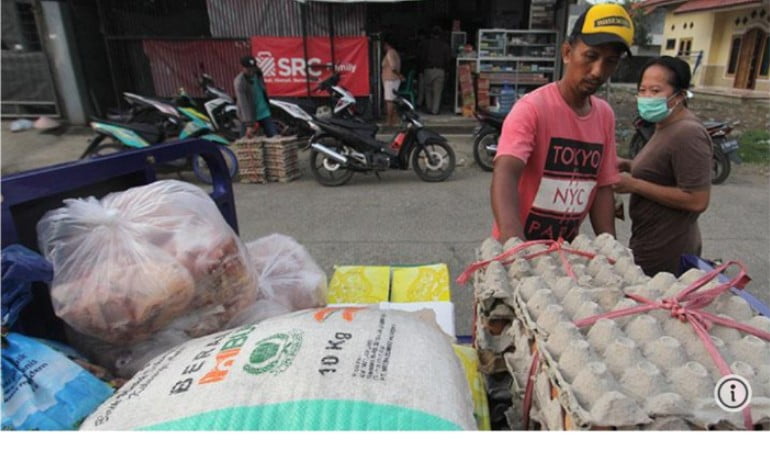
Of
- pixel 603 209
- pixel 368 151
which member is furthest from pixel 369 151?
pixel 603 209

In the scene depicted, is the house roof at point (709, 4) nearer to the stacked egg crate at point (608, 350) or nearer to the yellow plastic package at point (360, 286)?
the yellow plastic package at point (360, 286)

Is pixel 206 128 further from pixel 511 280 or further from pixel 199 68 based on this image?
pixel 511 280

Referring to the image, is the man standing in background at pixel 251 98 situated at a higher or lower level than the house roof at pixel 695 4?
lower

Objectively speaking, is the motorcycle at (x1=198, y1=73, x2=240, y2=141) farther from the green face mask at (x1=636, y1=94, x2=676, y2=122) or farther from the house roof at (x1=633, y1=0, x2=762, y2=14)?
the house roof at (x1=633, y1=0, x2=762, y2=14)

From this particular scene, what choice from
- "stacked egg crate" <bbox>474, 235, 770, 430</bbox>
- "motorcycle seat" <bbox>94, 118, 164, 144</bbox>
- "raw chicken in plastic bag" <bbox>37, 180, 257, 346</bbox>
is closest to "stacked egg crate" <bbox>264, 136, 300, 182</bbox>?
"motorcycle seat" <bbox>94, 118, 164, 144</bbox>

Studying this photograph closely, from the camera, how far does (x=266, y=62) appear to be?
8.59m

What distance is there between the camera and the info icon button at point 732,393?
1.99 feet

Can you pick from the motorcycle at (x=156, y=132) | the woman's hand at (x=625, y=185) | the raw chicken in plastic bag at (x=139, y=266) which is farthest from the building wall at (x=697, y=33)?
the raw chicken in plastic bag at (x=139, y=266)

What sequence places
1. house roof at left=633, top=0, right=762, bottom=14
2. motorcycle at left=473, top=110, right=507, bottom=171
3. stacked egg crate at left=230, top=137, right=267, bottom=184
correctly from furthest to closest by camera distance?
house roof at left=633, top=0, right=762, bottom=14, motorcycle at left=473, top=110, right=507, bottom=171, stacked egg crate at left=230, top=137, right=267, bottom=184

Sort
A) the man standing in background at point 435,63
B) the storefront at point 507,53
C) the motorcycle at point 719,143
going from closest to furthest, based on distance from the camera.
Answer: the motorcycle at point 719,143 < the storefront at point 507,53 < the man standing in background at point 435,63

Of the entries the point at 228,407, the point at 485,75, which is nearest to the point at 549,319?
the point at 228,407

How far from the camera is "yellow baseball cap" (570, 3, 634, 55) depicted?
1.42 m

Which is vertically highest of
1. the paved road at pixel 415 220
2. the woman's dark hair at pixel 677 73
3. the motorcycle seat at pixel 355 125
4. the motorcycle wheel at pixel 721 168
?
the woman's dark hair at pixel 677 73

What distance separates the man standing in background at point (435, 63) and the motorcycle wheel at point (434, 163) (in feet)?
13.7
